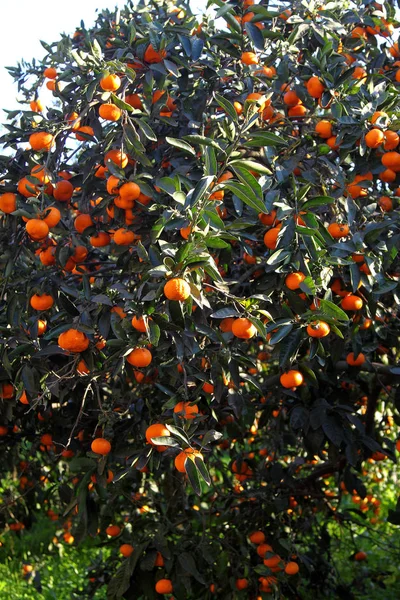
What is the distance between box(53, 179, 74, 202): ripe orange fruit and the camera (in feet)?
7.56

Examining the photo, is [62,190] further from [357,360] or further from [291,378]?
[357,360]

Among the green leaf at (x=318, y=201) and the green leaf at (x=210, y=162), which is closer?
the green leaf at (x=210, y=162)

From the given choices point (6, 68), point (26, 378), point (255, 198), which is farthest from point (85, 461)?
point (6, 68)

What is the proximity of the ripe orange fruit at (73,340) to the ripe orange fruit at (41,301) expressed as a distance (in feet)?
0.60

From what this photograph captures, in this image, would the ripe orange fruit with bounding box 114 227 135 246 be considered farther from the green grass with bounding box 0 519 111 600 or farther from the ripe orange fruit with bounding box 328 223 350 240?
the green grass with bounding box 0 519 111 600

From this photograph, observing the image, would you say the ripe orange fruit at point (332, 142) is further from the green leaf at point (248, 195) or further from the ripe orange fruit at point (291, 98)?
the green leaf at point (248, 195)

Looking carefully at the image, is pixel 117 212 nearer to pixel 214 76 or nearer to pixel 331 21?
pixel 214 76

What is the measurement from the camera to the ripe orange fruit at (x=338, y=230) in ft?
7.00

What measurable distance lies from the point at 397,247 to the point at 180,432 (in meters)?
0.85

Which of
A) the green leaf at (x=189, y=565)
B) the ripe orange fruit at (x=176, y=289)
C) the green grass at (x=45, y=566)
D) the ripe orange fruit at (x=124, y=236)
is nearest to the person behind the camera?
the ripe orange fruit at (x=176, y=289)

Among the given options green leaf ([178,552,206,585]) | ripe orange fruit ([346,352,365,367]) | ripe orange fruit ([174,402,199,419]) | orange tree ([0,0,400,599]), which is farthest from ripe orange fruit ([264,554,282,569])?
ripe orange fruit ([174,402,199,419])

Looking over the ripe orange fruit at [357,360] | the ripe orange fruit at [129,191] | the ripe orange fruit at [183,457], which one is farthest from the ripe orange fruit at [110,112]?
the ripe orange fruit at [357,360]

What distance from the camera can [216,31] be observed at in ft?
8.66

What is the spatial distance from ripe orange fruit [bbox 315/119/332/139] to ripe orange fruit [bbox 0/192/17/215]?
3.27 feet
